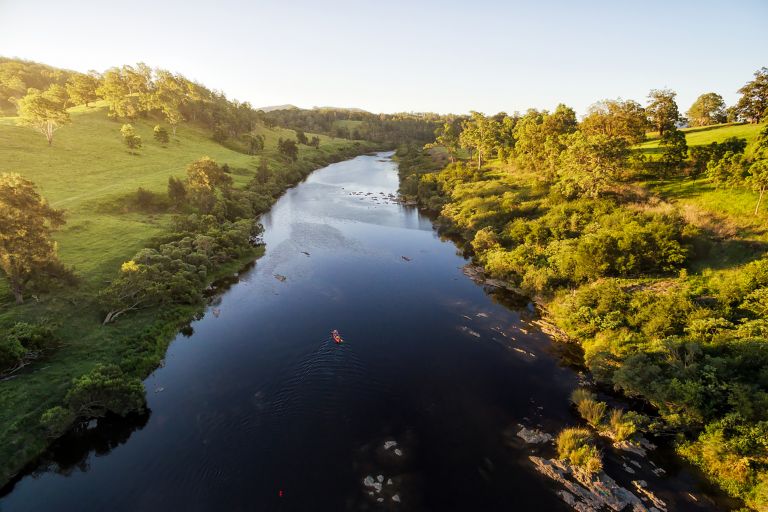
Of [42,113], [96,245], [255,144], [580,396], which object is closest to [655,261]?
[580,396]

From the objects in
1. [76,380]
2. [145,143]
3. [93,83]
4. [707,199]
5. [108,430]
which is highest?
[93,83]

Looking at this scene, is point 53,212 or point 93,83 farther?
point 93,83

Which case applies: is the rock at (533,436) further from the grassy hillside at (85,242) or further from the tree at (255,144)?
the tree at (255,144)

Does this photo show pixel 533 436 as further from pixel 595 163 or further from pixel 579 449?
pixel 595 163

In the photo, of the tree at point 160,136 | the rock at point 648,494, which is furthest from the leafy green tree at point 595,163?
the tree at point 160,136

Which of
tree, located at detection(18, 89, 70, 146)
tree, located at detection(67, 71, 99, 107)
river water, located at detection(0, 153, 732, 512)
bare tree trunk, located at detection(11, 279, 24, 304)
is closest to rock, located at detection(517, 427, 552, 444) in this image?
river water, located at detection(0, 153, 732, 512)

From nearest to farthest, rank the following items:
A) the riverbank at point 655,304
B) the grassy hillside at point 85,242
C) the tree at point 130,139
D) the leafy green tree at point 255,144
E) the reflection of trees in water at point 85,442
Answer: the riverbank at point 655,304 < the reflection of trees in water at point 85,442 < the grassy hillside at point 85,242 < the tree at point 130,139 < the leafy green tree at point 255,144

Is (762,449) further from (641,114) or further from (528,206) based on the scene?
(641,114)

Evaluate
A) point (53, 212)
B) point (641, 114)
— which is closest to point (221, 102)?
point (53, 212)
